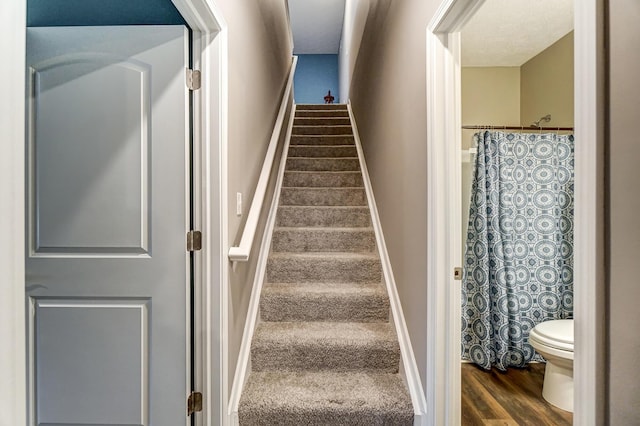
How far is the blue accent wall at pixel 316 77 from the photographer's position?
6613mm

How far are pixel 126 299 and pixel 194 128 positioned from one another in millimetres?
752

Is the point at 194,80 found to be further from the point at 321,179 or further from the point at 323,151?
the point at 323,151

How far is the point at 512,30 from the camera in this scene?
2674mm

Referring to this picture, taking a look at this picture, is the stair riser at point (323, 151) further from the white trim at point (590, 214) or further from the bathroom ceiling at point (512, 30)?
the white trim at point (590, 214)

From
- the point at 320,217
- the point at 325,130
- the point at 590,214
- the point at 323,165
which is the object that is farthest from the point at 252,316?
the point at 325,130

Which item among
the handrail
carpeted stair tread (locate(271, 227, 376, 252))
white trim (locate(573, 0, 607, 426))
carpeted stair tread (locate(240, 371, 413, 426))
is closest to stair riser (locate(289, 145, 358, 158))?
the handrail

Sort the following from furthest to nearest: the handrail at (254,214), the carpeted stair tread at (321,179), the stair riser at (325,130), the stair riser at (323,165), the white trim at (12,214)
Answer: the stair riser at (325,130)
the stair riser at (323,165)
the carpeted stair tread at (321,179)
the handrail at (254,214)
the white trim at (12,214)

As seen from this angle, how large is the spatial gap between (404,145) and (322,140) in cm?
225

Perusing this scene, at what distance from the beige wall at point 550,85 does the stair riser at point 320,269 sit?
207 centimetres

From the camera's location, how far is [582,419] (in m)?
0.67

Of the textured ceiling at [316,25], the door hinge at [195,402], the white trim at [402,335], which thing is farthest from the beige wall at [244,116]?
the textured ceiling at [316,25]

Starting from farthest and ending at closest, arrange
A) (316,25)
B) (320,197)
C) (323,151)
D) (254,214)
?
(316,25) < (323,151) < (320,197) < (254,214)

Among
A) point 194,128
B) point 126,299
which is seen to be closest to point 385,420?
point 126,299

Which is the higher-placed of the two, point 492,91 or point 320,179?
point 492,91
